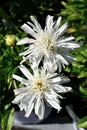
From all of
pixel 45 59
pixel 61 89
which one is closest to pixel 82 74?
pixel 61 89

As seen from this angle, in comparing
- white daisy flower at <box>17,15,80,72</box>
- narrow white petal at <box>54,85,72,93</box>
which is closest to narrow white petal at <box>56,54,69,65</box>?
white daisy flower at <box>17,15,80,72</box>

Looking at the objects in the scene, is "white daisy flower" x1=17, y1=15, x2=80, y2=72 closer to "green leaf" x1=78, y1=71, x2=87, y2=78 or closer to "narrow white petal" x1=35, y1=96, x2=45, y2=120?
"narrow white petal" x1=35, y1=96, x2=45, y2=120

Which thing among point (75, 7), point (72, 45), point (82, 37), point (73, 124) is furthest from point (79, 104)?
point (72, 45)

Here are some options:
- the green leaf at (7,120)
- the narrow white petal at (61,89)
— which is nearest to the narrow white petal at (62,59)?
the narrow white petal at (61,89)

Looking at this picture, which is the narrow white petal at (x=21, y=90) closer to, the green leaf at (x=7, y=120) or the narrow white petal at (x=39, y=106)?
the narrow white petal at (x=39, y=106)

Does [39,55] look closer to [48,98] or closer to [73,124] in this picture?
[48,98]

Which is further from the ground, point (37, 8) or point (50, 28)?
point (37, 8)
